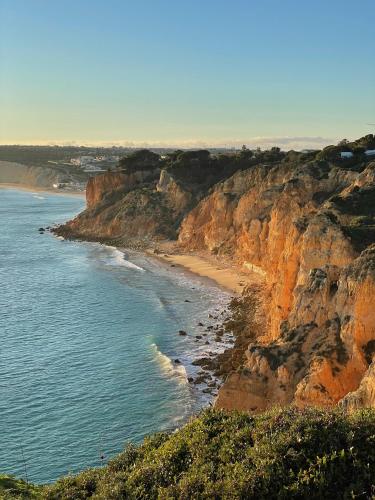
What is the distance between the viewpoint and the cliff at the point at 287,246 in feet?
73.6

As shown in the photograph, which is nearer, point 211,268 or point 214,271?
point 214,271

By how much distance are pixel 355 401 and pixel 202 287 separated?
34.1m

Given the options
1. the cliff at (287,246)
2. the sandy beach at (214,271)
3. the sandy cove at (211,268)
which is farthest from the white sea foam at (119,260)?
the cliff at (287,246)

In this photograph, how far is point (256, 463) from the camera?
9508 mm

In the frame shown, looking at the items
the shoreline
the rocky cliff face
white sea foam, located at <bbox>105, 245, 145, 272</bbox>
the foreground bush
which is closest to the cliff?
the rocky cliff face

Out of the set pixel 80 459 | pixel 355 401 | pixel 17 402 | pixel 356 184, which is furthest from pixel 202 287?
pixel 355 401

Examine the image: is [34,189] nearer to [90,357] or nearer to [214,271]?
[214,271]

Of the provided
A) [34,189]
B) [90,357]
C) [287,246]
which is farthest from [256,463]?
[34,189]

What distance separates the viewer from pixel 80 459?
76.7ft

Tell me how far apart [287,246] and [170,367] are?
10764mm

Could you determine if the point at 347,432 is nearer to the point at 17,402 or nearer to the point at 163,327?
the point at 17,402

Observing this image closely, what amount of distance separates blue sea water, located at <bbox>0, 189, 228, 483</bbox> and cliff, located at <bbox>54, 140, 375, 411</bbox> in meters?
4.21

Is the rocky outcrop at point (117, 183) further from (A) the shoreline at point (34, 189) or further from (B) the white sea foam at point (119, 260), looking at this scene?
(A) the shoreline at point (34, 189)

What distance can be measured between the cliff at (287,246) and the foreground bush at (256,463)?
8.69 metres
